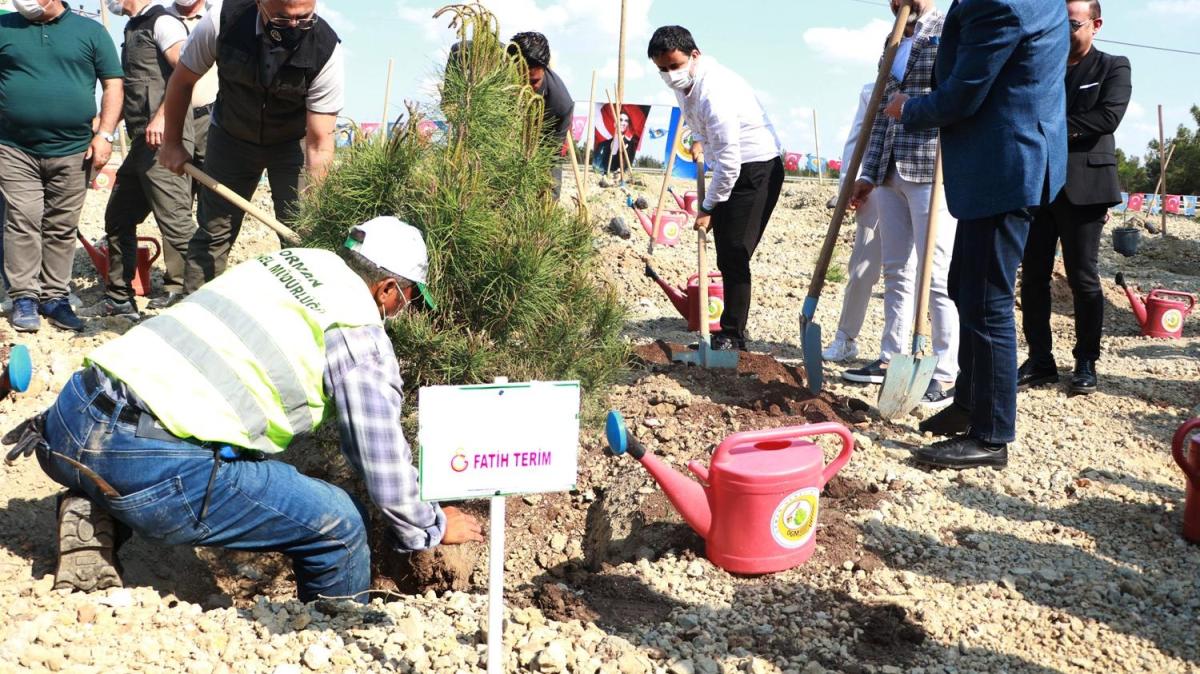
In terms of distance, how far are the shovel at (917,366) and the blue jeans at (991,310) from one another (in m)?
0.44

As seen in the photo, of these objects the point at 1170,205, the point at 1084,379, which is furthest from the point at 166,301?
the point at 1170,205

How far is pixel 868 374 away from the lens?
16.0 feet

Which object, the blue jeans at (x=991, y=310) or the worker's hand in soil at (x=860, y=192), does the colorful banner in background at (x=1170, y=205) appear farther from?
the blue jeans at (x=991, y=310)

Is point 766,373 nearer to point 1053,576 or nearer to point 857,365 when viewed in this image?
point 857,365

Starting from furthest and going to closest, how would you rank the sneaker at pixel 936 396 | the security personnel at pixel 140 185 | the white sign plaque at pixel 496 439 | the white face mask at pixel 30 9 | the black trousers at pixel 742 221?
the security personnel at pixel 140 185, the black trousers at pixel 742 221, the white face mask at pixel 30 9, the sneaker at pixel 936 396, the white sign plaque at pixel 496 439

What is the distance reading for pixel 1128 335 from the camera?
7414mm

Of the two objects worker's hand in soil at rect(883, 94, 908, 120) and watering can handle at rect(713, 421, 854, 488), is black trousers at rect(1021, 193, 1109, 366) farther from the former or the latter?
watering can handle at rect(713, 421, 854, 488)

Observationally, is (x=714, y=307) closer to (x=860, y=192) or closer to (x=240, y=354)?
(x=860, y=192)

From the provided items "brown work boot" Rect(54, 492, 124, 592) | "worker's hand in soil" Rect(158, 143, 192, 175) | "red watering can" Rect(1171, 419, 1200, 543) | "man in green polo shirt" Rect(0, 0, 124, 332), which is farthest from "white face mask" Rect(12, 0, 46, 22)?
"red watering can" Rect(1171, 419, 1200, 543)

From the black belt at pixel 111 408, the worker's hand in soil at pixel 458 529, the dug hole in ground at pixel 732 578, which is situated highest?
the black belt at pixel 111 408

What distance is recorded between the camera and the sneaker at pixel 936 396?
4336 millimetres

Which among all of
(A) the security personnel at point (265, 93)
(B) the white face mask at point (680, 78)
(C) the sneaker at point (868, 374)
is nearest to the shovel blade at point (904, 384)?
(C) the sneaker at point (868, 374)

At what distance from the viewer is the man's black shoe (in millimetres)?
3820

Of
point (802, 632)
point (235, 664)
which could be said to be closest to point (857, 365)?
point (802, 632)
